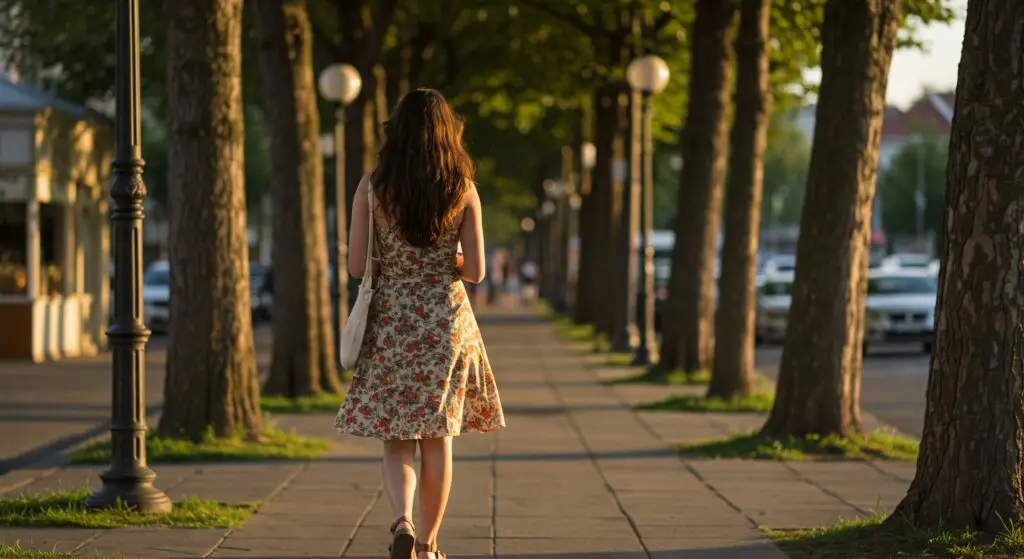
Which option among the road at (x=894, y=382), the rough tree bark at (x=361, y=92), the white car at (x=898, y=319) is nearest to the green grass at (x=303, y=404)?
the rough tree bark at (x=361, y=92)

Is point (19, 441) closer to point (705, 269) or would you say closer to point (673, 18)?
point (705, 269)

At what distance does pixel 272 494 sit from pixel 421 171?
13.4ft

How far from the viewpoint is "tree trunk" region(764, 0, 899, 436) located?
13.6m

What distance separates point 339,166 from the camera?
80.1 feet

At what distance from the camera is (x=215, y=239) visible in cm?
1362

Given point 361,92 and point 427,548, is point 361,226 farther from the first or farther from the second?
point 361,92

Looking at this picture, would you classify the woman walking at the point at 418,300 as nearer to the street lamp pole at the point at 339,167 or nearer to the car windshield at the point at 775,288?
the street lamp pole at the point at 339,167

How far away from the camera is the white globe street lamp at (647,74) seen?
2647cm

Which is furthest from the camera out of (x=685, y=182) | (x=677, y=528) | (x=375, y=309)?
(x=685, y=182)

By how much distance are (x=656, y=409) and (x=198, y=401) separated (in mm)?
6763

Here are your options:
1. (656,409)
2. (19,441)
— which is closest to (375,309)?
(19,441)

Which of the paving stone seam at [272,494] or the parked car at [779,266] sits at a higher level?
the parked car at [779,266]

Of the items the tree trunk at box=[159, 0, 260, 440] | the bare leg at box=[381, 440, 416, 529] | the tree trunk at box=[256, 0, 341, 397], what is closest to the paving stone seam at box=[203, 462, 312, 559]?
Answer: the tree trunk at box=[159, 0, 260, 440]

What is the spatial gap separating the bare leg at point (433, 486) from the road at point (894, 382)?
799cm
